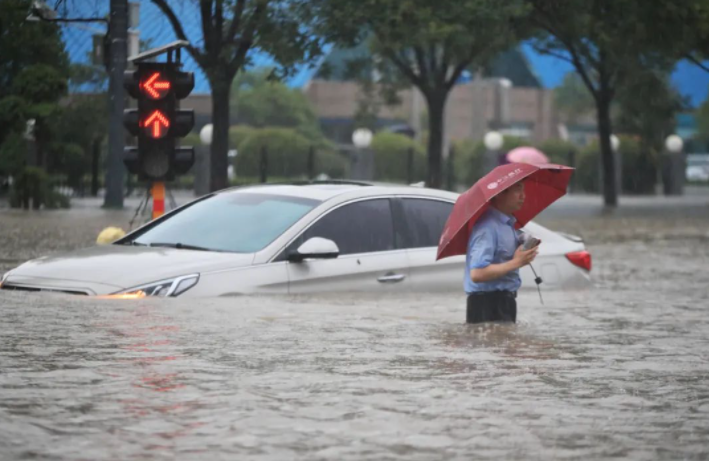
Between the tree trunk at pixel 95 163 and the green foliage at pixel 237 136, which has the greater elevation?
the green foliage at pixel 237 136

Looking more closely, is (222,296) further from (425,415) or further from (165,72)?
(165,72)

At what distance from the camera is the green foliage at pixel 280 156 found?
181 feet

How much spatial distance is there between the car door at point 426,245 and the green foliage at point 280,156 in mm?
42450

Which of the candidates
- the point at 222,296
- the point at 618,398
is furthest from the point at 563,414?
the point at 222,296

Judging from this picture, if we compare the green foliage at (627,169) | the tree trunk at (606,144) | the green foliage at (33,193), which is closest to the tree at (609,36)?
the tree trunk at (606,144)

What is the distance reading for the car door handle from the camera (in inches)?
472

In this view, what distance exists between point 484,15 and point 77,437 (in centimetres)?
2583

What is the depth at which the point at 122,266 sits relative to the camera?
11156mm

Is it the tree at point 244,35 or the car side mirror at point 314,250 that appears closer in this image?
the car side mirror at point 314,250

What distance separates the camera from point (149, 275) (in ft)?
36.1

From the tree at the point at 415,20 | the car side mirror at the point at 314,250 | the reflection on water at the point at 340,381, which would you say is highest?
Answer: the tree at the point at 415,20

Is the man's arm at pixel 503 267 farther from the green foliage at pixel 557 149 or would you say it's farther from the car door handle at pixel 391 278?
the green foliage at pixel 557 149

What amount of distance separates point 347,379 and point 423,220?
4394 mm

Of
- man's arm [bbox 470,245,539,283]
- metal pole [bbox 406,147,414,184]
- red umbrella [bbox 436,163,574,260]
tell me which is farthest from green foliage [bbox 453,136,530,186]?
man's arm [bbox 470,245,539,283]
